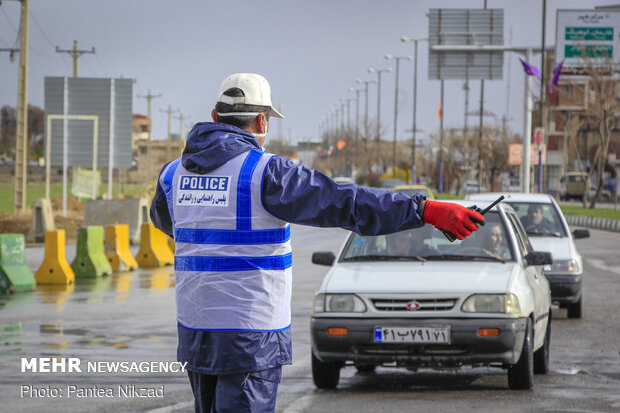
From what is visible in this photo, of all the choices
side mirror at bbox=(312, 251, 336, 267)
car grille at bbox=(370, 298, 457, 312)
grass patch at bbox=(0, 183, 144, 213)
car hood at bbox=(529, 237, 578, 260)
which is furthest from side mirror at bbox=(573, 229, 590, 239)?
grass patch at bbox=(0, 183, 144, 213)

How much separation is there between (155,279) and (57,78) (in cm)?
2310

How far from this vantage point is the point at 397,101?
9325cm

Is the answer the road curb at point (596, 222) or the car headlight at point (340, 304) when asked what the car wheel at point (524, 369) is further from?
the road curb at point (596, 222)

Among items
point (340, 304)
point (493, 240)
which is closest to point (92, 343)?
point (340, 304)

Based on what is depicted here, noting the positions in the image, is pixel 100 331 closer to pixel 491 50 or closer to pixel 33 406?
pixel 33 406

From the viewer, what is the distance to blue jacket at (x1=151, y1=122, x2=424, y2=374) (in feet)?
12.7

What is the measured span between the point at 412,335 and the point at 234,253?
12.9 ft

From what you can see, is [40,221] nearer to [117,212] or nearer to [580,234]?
[117,212]

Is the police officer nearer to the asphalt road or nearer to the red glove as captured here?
the red glove

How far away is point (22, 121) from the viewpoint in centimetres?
3303

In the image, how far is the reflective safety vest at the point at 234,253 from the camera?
3.93 meters

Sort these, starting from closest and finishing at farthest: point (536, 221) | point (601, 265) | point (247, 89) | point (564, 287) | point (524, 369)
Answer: point (247, 89) < point (524, 369) < point (564, 287) < point (536, 221) < point (601, 265)

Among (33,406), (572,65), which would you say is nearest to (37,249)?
(33,406)

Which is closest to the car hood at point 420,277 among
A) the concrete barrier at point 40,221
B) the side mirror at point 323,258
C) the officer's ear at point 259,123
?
the side mirror at point 323,258
